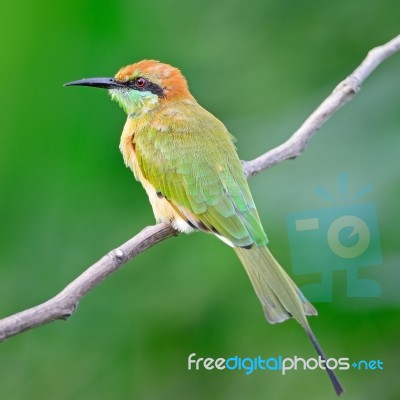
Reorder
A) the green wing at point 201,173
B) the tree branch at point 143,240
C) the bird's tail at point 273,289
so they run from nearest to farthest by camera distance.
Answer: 1. the tree branch at point 143,240
2. the bird's tail at point 273,289
3. the green wing at point 201,173

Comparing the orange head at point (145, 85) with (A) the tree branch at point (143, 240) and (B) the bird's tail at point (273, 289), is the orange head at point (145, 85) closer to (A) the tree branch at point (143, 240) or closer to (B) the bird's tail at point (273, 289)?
(A) the tree branch at point (143, 240)

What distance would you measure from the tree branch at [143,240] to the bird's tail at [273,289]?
25 cm

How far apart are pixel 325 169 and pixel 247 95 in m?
0.42

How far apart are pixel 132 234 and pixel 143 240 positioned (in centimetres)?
34

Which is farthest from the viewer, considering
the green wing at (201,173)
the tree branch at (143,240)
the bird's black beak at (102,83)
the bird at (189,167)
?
the bird's black beak at (102,83)

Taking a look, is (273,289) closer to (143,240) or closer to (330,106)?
(143,240)

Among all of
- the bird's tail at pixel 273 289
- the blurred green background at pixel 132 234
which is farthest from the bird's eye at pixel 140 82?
the bird's tail at pixel 273 289

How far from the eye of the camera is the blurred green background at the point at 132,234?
2387mm

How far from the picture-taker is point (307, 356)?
7.86ft

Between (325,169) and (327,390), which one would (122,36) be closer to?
(325,169)

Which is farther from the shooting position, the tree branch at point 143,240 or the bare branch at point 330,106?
the bare branch at point 330,106

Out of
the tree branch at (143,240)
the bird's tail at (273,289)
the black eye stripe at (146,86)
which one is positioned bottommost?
the bird's tail at (273,289)

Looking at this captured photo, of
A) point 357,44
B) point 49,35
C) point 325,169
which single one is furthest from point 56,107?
point 357,44

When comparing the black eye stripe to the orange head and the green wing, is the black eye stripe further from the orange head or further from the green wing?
the green wing
